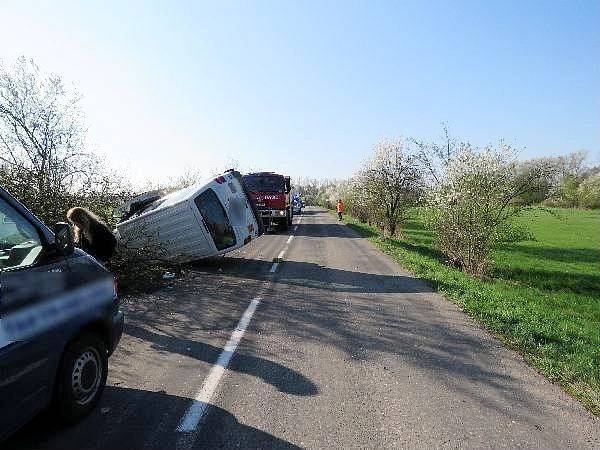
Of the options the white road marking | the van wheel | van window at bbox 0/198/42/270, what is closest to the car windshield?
the white road marking

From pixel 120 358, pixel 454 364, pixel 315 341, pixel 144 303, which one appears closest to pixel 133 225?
pixel 144 303

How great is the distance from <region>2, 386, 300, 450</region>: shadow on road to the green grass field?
3.23m

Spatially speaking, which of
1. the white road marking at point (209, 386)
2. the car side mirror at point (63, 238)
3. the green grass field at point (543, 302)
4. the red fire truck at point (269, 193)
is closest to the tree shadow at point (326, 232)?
the red fire truck at point (269, 193)

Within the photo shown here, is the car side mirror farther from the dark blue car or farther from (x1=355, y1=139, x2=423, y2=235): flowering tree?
(x1=355, y1=139, x2=423, y2=235): flowering tree

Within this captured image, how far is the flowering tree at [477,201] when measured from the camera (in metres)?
12.1

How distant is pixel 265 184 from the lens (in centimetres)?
2228

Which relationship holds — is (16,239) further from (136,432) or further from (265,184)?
(265,184)

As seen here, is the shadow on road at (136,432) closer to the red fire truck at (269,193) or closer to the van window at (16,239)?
the van window at (16,239)

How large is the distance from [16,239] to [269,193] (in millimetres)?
19038

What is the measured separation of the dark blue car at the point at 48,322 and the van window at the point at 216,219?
236 inches

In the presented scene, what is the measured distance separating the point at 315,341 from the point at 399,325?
1.50m

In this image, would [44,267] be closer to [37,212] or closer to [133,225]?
[37,212]

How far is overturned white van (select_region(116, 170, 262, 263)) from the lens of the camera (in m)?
9.52

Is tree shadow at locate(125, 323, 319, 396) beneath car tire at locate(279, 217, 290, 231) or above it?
beneath
